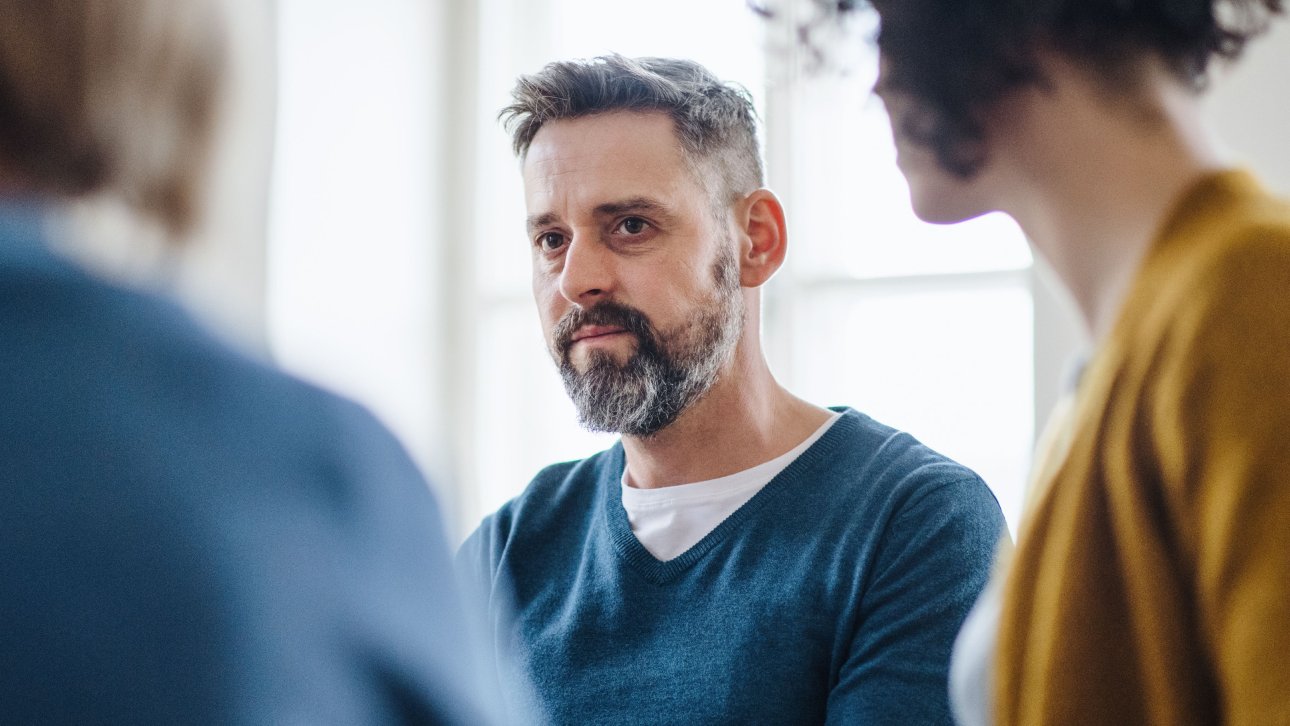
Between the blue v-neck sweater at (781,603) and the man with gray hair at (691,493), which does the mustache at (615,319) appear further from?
the blue v-neck sweater at (781,603)

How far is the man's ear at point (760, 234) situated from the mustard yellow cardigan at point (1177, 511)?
1203 millimetres

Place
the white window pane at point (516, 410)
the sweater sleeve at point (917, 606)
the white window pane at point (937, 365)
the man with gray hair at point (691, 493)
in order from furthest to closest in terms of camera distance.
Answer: the white window pane at point (516, 410), the white window pane at point (937, 365), the man with gray hair at point (691, 493), the sweater sleeve at point (917, 606)

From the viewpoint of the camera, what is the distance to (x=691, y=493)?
164cm

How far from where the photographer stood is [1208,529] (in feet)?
1.85

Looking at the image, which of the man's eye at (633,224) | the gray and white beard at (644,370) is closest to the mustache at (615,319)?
the gray and white beard at (644,370)

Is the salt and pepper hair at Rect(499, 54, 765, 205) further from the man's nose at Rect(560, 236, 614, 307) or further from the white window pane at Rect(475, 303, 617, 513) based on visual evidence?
the white window pane at Rect(475, 303, 617, 513)

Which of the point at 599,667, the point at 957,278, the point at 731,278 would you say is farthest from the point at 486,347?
the point at 599,667

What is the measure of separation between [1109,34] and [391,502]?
46 centimetres

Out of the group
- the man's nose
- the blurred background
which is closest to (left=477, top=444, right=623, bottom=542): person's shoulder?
the man's nose

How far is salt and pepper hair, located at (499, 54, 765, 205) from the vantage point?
1.76 metres

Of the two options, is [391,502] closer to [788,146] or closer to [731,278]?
[731,278]

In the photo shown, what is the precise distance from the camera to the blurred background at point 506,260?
3.13 m

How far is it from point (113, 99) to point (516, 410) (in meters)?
3.34

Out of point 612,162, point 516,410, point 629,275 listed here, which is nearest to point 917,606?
point 629,275
